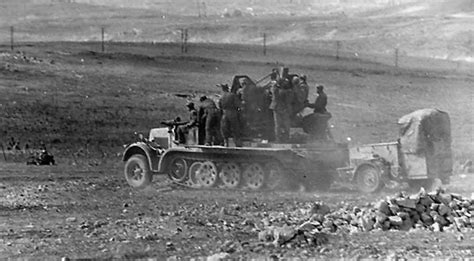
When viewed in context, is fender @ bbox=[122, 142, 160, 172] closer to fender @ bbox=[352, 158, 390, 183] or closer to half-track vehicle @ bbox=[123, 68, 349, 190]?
half-track vehicle @ bbox=[123, 68, 349, 190]

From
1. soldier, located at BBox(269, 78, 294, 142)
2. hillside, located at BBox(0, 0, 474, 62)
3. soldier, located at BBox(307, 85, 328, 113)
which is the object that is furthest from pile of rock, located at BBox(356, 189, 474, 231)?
hillside, located at BBox(0, 0, 474, 62)

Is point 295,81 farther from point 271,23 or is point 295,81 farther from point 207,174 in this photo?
point 271,23

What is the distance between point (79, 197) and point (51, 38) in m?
23.5

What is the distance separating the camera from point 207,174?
54.5 feet

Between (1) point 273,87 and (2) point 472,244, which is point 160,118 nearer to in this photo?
(1) point 273,87

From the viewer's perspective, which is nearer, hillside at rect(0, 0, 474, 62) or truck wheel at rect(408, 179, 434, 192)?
truck wheel at rect(408, 179, 434, 192)

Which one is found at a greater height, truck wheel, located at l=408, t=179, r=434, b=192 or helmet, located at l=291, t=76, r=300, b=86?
helmet, located at l=291, t=76, r=300, b=86

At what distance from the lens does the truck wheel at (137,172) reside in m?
17.2

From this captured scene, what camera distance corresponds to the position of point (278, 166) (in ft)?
53.8

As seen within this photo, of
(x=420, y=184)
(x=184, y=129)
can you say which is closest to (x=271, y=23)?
(x=184, y=129)

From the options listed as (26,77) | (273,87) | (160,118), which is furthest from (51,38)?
(273,87)

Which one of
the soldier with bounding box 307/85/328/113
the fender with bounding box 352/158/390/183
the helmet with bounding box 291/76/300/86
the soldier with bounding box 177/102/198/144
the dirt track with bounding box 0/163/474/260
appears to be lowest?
the dirt track with bounding box 0/163/474/260

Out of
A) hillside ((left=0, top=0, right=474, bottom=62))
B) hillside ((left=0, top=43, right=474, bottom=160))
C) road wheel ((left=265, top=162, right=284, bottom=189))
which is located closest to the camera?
road wheel ((left=265, top=162, right=284, bottom=189))

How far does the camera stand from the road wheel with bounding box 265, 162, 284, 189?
53.8ft
